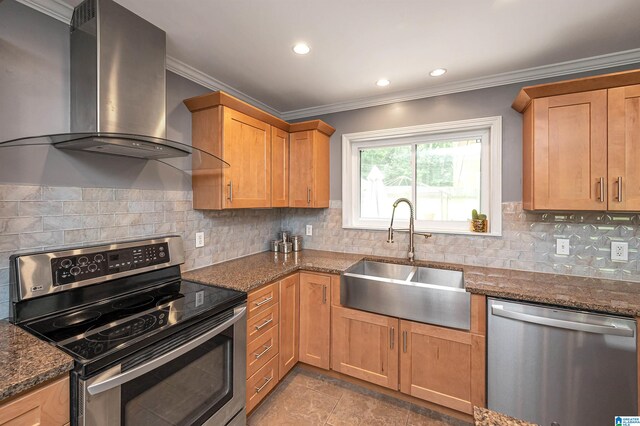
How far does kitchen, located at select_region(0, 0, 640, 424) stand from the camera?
1.30m

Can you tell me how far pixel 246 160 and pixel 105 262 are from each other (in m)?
1.10

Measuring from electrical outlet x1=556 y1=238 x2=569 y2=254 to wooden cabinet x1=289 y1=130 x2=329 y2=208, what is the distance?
1858mm

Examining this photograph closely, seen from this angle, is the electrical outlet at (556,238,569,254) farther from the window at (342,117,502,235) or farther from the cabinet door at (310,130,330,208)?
the cabinet door at (310,130,330,208)

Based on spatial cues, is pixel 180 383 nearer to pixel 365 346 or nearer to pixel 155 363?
pixel 155 363

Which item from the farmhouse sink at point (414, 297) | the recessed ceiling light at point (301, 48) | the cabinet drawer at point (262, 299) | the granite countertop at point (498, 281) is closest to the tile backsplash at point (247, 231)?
the granite countertop at point (498, 281)

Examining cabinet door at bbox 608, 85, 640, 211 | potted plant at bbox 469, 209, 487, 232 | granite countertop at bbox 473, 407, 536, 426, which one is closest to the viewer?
granite countertop at bbox 473, 407, 536, 426

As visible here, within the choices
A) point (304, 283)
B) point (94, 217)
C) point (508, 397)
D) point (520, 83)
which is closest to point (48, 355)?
point (94, 217)

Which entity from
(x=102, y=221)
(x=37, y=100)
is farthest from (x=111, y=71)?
(x=102, y=221)

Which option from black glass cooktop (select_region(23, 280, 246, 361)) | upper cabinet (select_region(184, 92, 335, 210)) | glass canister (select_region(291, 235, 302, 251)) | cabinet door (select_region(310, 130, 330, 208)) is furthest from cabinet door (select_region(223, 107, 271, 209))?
black glass cooktop (select_region(23, 280, 246, 361))

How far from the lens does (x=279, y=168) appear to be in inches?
99.6

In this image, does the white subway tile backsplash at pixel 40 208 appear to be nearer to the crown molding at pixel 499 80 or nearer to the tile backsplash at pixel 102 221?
the tile backsplash at pixel 102 221

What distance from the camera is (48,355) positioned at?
2.99 ft

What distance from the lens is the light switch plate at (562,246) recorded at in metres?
1.95

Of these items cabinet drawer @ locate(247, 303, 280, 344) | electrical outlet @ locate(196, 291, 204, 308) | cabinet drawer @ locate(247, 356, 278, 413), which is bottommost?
cabinet drawer @ locate(247, 356, 278, 413)
